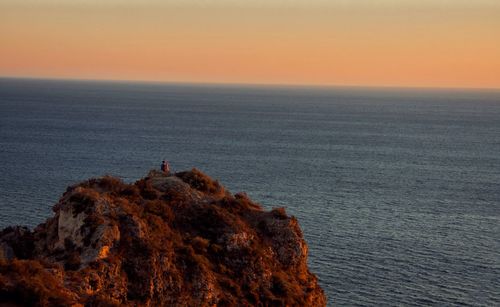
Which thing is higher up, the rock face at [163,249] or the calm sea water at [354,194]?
the rock face at [163,249]

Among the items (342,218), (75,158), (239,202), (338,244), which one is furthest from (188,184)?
(75,158)

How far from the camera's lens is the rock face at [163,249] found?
122ft

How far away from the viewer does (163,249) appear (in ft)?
131

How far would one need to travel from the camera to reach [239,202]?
46938 mm

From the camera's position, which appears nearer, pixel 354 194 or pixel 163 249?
pixel 163 249

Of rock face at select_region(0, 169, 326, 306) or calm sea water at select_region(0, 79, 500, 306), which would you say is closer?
rock face at select_region(0, 169, 326, 306)

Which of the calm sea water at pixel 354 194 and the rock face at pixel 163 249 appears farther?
the calm sea water at pixel 354 194

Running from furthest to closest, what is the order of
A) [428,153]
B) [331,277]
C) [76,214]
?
[428,153], [331,277], [76,214]

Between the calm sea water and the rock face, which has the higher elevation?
the rock face

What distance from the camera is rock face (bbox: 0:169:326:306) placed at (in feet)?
122

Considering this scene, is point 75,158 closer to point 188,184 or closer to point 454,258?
point 454,258

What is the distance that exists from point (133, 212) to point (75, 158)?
11632 cm

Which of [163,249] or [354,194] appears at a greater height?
[163,249]

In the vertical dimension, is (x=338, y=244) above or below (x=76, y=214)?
below
